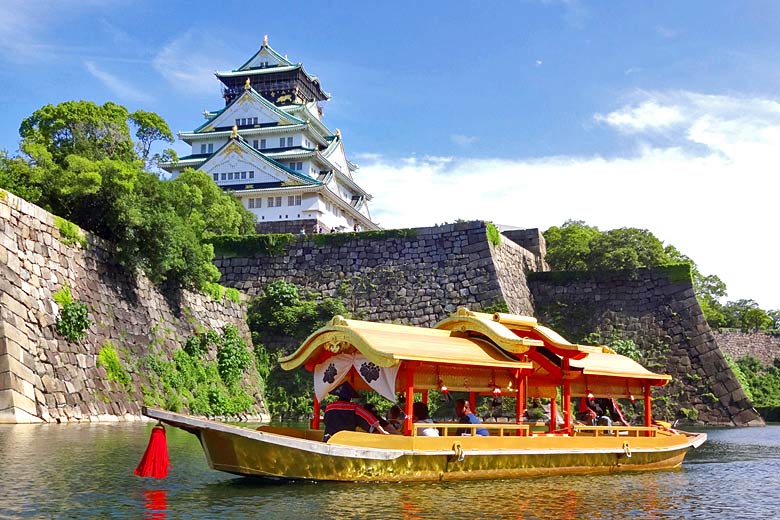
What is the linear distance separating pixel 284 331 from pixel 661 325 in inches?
570

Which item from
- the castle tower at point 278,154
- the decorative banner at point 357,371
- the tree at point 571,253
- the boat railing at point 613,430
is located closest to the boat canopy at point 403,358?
the decorative banner at point 357,371

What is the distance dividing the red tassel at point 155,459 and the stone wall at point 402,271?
65.5 ft

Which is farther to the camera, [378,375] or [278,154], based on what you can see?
[278,154]

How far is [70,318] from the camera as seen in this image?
65.4 feet

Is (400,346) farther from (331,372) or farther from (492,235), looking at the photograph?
(492,235)

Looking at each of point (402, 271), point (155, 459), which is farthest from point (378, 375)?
point (402, 271)

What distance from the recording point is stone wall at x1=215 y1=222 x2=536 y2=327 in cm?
3000

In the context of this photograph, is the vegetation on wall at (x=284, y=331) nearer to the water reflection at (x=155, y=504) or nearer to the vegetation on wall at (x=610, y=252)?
the vegetation on wall at (x=610, y=252)

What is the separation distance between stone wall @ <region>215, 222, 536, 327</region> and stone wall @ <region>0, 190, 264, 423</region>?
7.71 meters

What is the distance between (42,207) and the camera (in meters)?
22.8

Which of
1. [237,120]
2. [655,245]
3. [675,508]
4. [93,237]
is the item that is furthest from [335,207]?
[675,508]

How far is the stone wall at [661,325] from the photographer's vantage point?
94.8 ft

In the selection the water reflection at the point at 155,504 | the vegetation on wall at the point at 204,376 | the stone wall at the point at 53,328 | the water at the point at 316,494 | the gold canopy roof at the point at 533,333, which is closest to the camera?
the water reflection at the point at 155,504

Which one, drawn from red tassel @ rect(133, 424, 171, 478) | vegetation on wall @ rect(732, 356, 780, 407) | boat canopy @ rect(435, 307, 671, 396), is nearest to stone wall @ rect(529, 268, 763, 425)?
vegetation on wall @ rect(732, 356, 780, 407)
